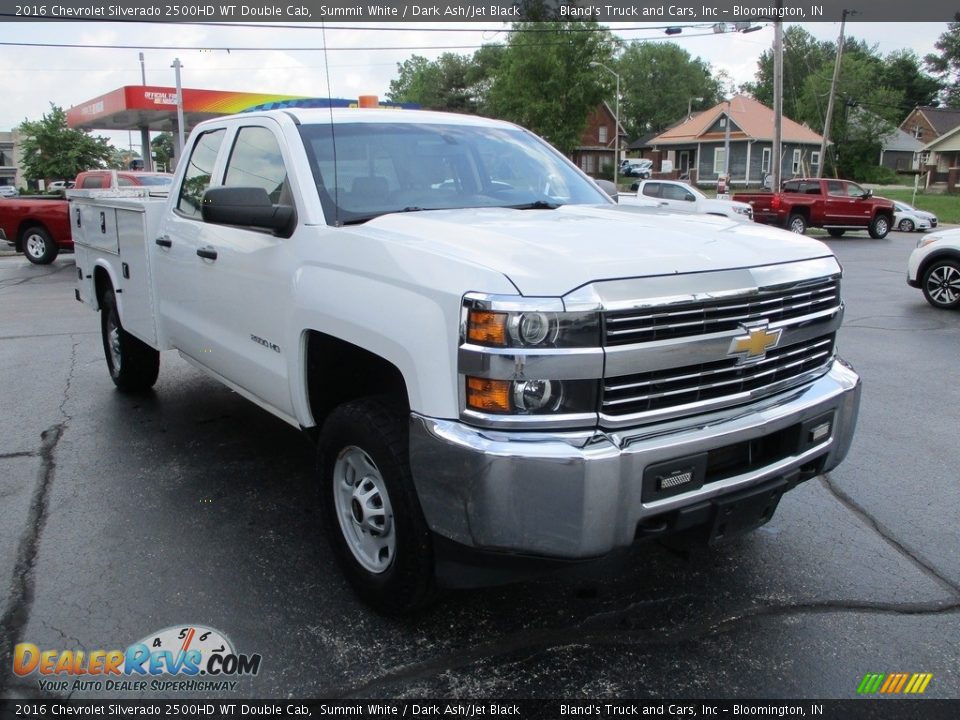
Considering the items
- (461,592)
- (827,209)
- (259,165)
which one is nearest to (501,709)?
(461,592)

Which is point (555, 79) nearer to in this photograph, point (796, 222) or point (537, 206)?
point (796, 222)

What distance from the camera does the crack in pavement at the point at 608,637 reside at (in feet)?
9.30

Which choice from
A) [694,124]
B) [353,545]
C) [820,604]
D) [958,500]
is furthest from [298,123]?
[694,124]

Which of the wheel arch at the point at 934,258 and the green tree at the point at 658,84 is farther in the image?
the green tree at the point at 658,84

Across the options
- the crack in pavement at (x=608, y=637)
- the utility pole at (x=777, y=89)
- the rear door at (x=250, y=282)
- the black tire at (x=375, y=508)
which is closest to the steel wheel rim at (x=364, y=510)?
the black tire at (x=375, y=508)

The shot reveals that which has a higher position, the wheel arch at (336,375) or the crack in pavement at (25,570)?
the wheel arch at (336,375)

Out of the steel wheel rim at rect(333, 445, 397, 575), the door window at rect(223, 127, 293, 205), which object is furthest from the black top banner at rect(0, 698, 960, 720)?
the door window at rect(223, 127, 293, 205)

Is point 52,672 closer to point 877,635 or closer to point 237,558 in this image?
point 237,558

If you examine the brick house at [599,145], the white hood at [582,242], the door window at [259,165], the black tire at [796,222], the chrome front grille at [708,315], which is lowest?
the black tire at [796,222]

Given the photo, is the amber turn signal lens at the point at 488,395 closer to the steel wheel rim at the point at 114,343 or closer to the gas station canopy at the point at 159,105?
the steel wheel rim at the point at 114,343

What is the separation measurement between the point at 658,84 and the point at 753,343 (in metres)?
107

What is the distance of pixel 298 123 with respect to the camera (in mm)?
3943

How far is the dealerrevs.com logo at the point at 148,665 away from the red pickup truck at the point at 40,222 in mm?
15552

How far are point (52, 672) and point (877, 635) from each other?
3052mm
